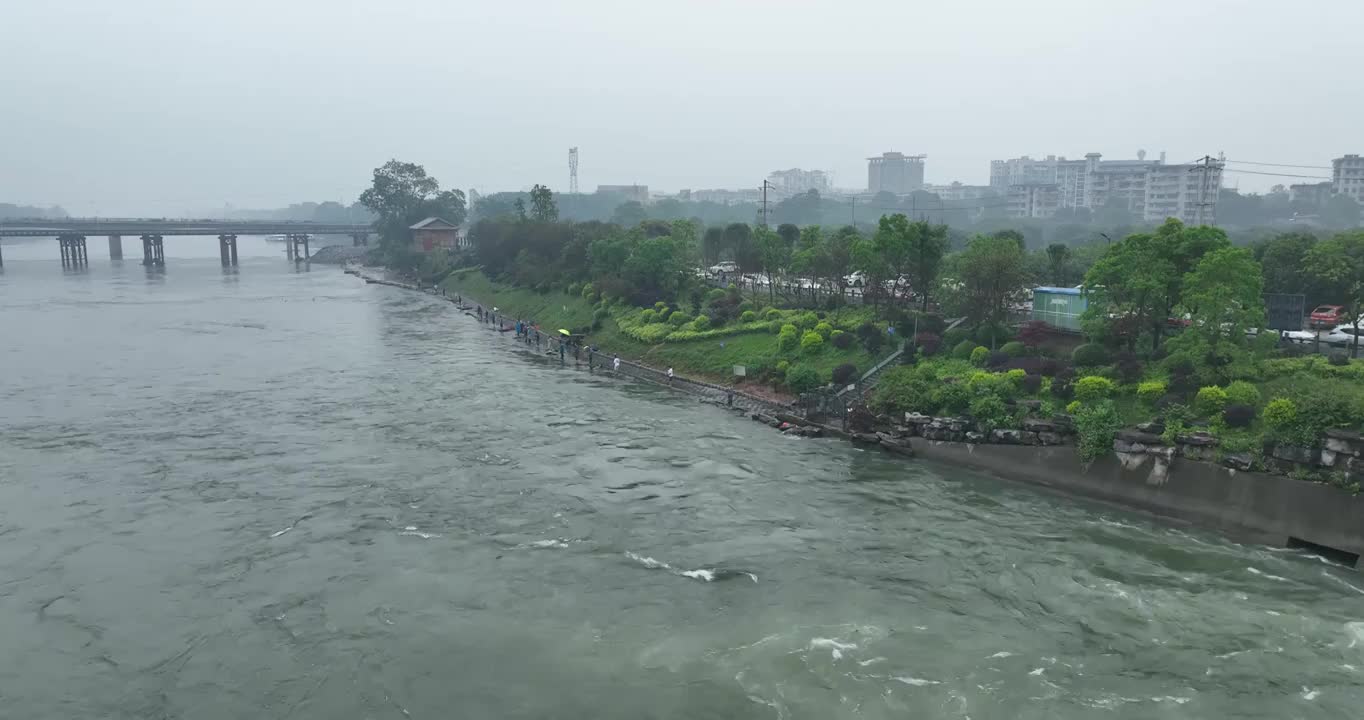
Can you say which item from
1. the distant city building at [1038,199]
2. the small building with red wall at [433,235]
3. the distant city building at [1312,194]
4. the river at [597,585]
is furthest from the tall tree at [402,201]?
the distant city building at [1312,194]

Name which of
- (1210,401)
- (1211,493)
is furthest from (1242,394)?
(1211,493)

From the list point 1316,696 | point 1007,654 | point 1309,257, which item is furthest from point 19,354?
point 1309,257

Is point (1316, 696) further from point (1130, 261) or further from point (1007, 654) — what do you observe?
point (1130, 261)

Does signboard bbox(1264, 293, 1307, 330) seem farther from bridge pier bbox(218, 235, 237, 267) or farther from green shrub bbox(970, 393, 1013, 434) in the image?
bridge pier bbox(218, 235, 237, 267)

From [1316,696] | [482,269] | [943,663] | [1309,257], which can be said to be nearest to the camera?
[1316,696]

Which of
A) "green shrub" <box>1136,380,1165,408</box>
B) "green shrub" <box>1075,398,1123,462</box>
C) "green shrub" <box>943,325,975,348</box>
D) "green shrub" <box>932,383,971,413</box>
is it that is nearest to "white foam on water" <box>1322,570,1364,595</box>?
"green shrub" <box>1075,398,1123,462</box>

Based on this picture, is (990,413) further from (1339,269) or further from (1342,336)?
(1339,269)
